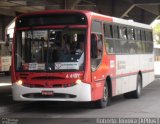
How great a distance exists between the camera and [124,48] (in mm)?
18875

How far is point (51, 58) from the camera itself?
49.1ft

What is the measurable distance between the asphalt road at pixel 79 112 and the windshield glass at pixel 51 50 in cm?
134

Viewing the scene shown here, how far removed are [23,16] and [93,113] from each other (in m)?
3.56

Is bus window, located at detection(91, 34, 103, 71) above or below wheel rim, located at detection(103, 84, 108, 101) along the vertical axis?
above

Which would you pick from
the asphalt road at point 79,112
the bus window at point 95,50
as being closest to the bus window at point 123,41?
the asphalt road at point 79,112

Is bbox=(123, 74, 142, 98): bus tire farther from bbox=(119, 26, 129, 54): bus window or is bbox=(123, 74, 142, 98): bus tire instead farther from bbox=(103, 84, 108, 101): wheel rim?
bbox=(103, 84, 108, 101): wheel rim

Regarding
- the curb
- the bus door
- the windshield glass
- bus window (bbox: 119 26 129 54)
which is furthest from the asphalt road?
bus window (bbox: 119 26 129 54)

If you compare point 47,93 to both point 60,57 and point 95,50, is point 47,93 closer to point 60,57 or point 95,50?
point 60,57

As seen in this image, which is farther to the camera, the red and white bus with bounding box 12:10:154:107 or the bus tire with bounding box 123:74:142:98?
the bus tire with bounding box 123:74:142:98

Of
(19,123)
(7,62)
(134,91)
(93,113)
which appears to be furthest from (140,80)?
(7,62)

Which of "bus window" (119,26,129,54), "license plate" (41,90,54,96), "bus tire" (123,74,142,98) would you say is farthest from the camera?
"bus tire" (123,74,142,98)

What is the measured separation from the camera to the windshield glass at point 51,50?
584 inches

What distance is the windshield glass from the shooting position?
14.8 metres

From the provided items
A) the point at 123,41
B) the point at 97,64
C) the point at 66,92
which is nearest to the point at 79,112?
the point at 66,92
